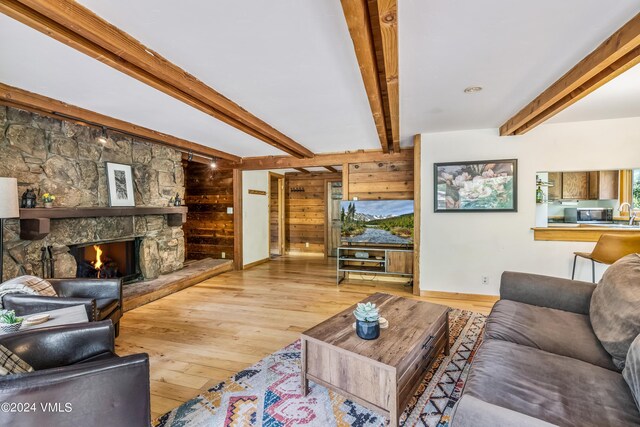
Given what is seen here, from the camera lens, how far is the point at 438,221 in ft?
13.9

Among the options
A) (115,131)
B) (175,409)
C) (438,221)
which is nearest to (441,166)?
(438,221)

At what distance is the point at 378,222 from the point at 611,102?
2993 millimetres

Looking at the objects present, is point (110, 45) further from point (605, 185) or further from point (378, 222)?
point (605, 185)

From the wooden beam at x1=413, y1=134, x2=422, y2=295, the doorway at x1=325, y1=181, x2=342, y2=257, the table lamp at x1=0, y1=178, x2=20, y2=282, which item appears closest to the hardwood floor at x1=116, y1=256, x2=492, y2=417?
the wooden beam at x1=413, y1=134, x2=422, y2=295

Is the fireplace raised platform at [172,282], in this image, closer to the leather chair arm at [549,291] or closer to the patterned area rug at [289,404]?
the patterned area rug at [289,404]

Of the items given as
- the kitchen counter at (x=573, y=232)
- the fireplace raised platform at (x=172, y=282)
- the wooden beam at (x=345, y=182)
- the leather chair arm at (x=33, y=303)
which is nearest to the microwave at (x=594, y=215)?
the kitchen counter at (x=573, y=232)

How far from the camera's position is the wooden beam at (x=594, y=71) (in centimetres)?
176

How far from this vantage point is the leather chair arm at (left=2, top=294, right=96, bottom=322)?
2.05m

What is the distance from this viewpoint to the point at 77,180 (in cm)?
353

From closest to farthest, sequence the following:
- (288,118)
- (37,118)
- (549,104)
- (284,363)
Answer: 1. (284,363)
2. (549,104)
3. (37,118)
4. (288,118)

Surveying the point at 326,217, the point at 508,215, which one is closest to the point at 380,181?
the point at 508,215

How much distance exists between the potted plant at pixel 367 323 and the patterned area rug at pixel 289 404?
450 mm

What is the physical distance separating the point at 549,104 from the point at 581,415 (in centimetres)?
259

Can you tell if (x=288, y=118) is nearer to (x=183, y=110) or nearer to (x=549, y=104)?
(x=183, y=110)
